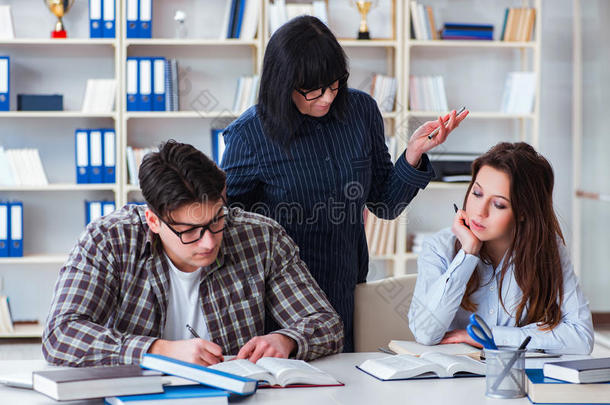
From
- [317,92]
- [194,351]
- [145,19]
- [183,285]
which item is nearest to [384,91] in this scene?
[145,19]

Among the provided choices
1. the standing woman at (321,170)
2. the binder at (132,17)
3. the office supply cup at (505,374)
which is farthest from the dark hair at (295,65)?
the binder at (132,17)

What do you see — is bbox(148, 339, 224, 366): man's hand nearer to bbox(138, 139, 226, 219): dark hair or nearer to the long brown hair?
bbox(138, 139, 226, 219): dark hair

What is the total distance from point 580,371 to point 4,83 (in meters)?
3.61

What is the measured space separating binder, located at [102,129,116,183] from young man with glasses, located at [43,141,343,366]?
2.44 meters

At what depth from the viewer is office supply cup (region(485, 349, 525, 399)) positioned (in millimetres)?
1385

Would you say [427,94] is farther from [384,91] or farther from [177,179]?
[177,179]

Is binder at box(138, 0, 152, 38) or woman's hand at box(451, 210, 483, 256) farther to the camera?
binder at box(138, 0, 152, 38)

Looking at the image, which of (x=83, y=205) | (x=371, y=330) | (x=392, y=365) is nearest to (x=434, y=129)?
(x=371, y=330)

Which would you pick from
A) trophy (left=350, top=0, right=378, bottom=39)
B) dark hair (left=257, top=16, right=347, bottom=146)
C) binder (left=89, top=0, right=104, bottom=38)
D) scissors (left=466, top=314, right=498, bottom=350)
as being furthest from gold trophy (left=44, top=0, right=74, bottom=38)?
scissors (left=466, top=314, right=498, bottom=350)

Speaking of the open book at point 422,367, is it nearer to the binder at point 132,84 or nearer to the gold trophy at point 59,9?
the binder at point 132,84

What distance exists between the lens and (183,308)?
1800mm

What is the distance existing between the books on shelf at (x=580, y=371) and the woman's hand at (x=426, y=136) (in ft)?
A: 2.43

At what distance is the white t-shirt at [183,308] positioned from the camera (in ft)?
5.87

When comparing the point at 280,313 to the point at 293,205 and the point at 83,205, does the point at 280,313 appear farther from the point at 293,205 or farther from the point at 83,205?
the point at 83,205
